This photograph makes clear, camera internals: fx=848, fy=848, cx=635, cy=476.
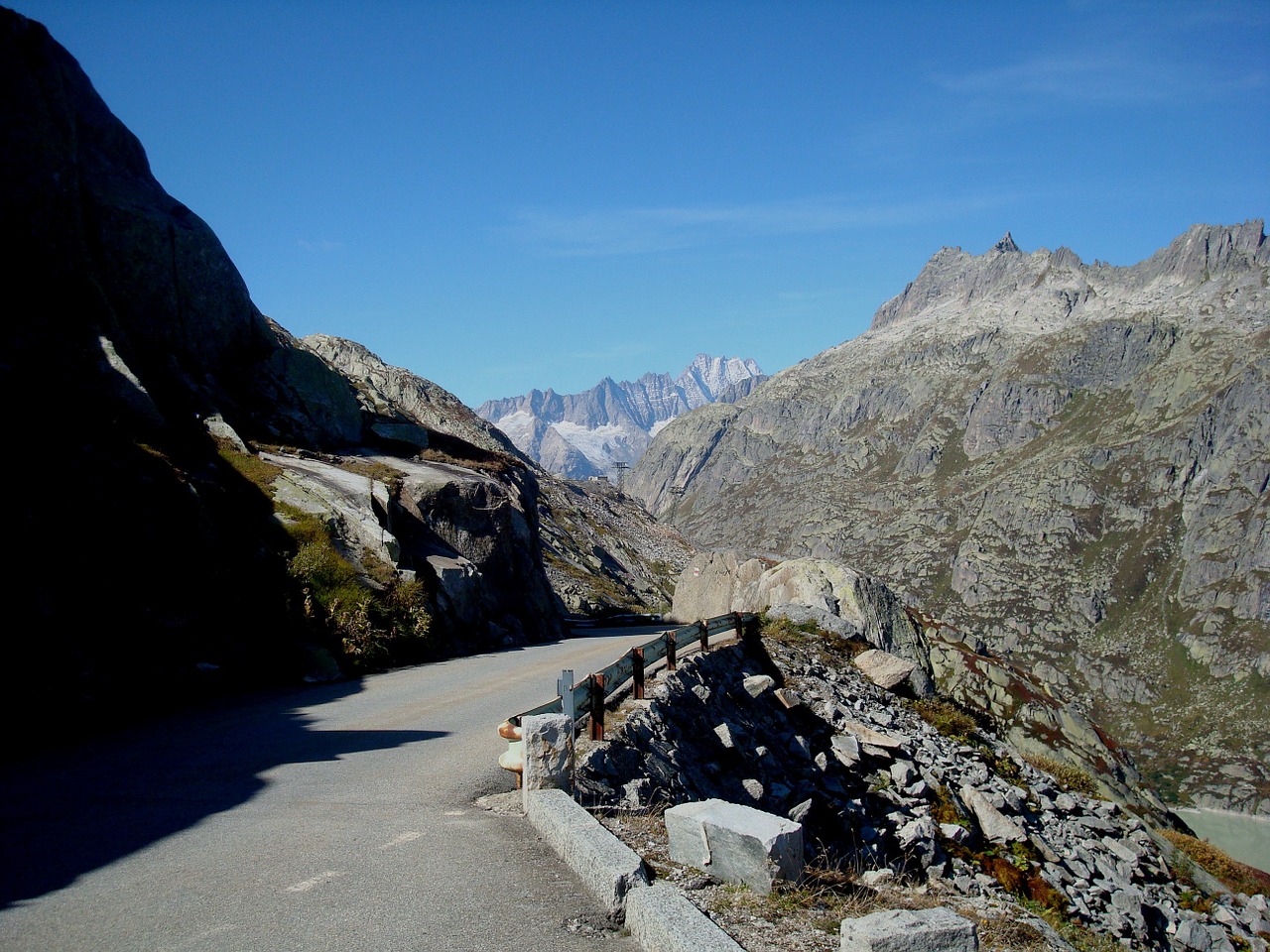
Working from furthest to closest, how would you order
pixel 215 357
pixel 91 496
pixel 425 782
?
pixel 215 357, pixel 91 496, pixel 425 782

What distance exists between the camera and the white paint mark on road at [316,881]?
690 centimetres

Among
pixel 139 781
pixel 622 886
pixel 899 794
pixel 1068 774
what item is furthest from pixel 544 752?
pixel 1068 774

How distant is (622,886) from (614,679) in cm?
634

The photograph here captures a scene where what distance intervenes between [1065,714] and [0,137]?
33350 millimetres

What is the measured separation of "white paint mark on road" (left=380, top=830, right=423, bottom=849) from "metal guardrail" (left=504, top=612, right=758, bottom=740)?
171cm

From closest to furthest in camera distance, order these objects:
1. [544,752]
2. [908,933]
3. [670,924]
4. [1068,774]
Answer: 1. [908,933]
2. [670,924]
3. [544,752]
4. [1068,774]

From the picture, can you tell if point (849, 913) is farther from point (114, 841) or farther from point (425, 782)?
point (114, 841)

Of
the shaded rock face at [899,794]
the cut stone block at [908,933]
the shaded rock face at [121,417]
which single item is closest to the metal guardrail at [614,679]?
the shaded rock face at [899,794]

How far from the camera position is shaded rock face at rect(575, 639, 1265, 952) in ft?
43.0

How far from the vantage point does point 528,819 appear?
349 inches

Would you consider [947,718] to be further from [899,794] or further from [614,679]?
[614,679]

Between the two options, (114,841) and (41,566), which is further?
(41,566)

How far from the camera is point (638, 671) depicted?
1411 cm

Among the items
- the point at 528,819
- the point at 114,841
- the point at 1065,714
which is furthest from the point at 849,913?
the point at 1065,714
